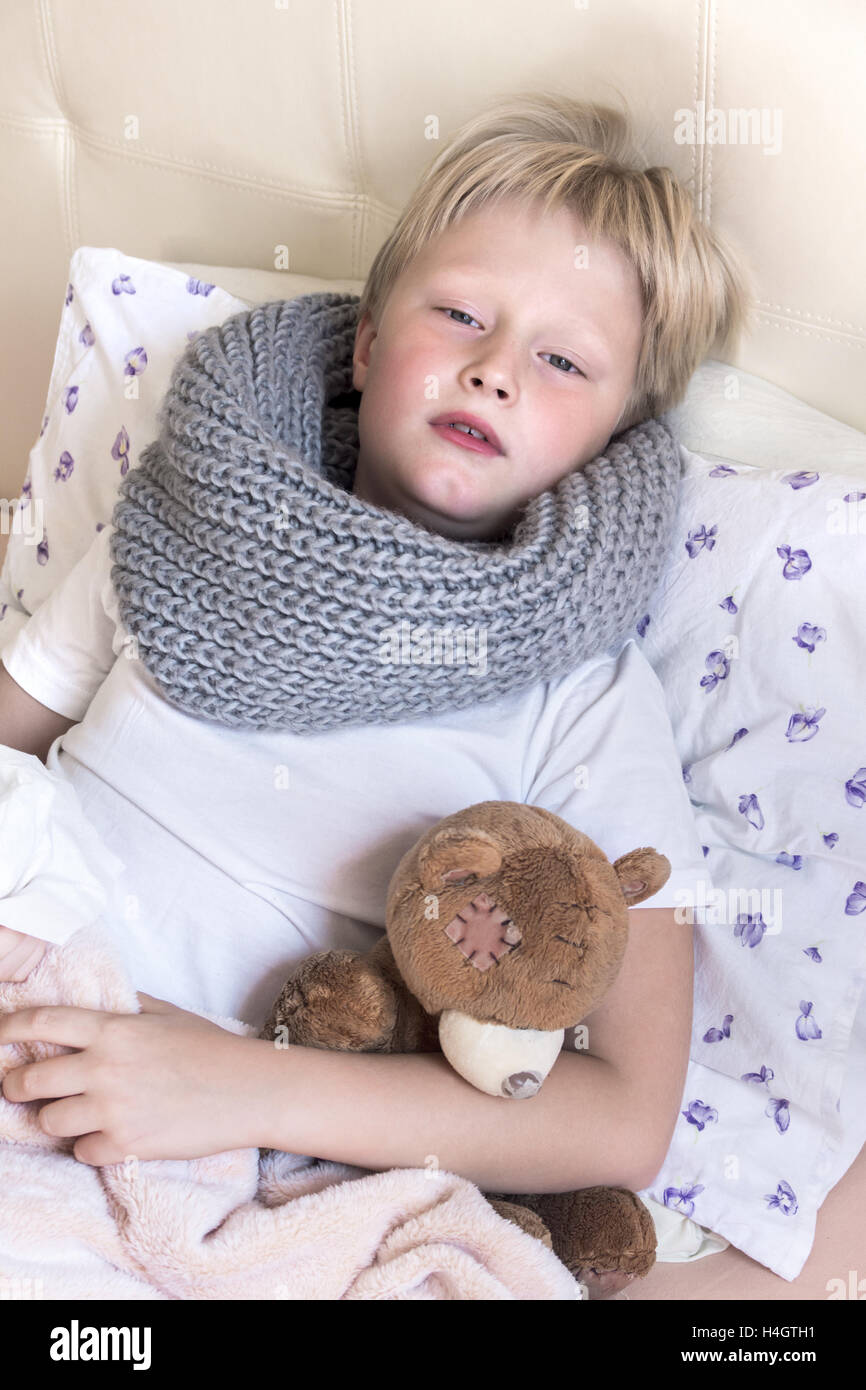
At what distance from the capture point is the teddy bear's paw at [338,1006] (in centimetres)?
73

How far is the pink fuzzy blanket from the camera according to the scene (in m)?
0.63

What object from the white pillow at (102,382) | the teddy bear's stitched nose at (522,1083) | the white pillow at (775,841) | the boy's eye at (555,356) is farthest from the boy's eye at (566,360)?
the teddy bear's stitched nose at (522,1083)

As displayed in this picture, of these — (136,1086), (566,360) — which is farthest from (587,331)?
(136,1086)

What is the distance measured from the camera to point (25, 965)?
725 millimetres

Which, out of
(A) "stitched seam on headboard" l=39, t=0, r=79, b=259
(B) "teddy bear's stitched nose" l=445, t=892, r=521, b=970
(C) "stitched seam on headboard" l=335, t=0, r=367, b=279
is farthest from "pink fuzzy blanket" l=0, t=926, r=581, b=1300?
(A) "stitched seam on headboard" l=39, t=0, r=79, b=259

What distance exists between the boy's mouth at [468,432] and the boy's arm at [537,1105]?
1.14ft

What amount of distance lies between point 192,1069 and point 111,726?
0.29 m

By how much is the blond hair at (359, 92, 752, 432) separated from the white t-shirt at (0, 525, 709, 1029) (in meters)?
0.28

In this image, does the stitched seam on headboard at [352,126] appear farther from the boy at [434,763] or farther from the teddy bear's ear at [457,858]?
the teddy bear's ear at [457,858]

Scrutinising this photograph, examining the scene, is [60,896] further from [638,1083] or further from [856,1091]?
[856,1091]

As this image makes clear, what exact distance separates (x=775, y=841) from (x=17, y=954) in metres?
0.51

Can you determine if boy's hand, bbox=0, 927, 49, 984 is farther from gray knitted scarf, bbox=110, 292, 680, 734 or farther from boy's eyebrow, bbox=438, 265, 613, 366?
boy's eyebrow, bbox=438, 265, 613, 366

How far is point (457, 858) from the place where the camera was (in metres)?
0.65

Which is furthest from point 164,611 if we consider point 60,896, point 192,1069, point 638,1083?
point 638,1083
